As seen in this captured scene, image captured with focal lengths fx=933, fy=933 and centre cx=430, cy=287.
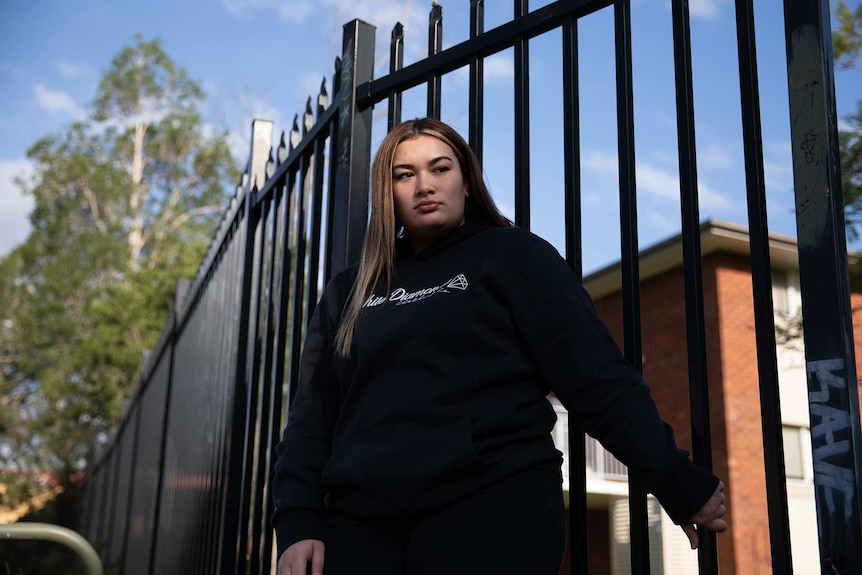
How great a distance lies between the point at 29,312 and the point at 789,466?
18783mm

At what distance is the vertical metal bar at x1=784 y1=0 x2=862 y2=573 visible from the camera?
1.41m

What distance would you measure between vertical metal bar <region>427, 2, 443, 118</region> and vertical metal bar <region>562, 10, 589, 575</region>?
51 centimetres

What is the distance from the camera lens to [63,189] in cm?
2536

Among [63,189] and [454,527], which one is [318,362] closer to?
[454,527]

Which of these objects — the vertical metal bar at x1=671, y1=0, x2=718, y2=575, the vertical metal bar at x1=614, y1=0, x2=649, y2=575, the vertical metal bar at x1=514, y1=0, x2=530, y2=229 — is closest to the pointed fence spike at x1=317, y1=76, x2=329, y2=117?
the vertical metal bar at x1=514, y1=0, x2=530, y2=229

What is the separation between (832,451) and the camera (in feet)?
4.72

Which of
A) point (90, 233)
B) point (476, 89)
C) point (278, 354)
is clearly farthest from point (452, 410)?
point (90, 233)

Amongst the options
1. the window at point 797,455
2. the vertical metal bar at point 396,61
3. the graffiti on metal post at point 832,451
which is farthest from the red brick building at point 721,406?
the graffiti on metal post at point 832,451

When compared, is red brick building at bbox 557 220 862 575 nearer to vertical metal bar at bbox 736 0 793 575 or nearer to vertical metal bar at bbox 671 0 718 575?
vertical metal bar at bbox 671 0 718 575

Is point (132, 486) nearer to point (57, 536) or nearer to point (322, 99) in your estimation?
point (322, 99)

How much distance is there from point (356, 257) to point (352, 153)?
1.15ft

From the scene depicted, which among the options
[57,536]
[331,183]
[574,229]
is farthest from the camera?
[331,183]

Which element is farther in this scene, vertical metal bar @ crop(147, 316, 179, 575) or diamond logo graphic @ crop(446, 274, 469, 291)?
vertical metal bar @ crop(147, 316, 179, 575)

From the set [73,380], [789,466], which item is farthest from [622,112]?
[73,380]
